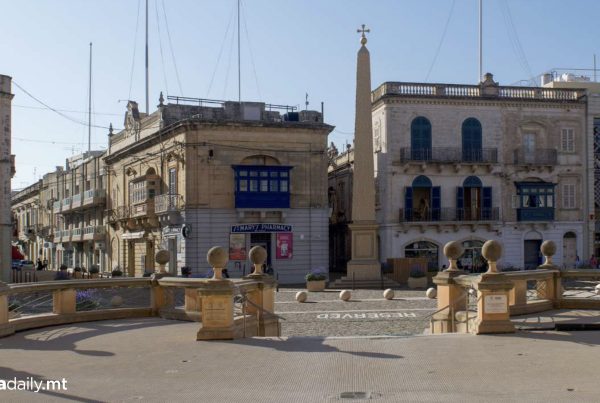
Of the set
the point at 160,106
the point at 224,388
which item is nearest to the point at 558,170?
the point at 160,106

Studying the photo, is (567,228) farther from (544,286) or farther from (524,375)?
(524,375)

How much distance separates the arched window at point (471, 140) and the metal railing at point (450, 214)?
10.2 ft

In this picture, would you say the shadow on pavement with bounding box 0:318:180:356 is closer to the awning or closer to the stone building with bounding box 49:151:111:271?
the awning

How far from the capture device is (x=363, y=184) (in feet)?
117

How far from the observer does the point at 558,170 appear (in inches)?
1865

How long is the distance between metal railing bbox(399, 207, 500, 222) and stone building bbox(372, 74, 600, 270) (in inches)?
2.3

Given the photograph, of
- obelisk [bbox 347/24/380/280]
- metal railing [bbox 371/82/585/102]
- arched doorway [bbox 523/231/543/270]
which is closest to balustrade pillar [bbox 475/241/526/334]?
obelisk [bbox 347/24/380/280]

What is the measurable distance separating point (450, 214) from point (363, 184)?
38.4 feet

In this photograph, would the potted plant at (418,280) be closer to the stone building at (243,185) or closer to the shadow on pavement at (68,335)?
the stone building at (243,185)

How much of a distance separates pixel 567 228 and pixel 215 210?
21.8 meters

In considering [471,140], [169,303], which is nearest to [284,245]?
[471,140]

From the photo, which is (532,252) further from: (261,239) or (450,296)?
(450,296)

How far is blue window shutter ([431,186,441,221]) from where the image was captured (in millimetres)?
45531

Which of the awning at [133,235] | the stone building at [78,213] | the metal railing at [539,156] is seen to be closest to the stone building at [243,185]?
the awning at [133,235]
